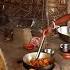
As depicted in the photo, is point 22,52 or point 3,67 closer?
point 3,67

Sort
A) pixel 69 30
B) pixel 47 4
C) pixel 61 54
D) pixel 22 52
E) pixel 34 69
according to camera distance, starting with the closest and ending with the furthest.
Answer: pixel 34 69 → pixel 61 54 → pixel 22 52 → pixel 69 30 → pixel 47 4

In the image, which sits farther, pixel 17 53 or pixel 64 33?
pixel 64 33

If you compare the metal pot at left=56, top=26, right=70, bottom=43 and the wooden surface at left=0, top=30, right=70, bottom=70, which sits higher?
the metal pot at left=56, top=26, right=70, bottom=43

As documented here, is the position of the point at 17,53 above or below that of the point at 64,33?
below

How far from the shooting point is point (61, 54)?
272 cm

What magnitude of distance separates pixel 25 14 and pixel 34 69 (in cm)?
229

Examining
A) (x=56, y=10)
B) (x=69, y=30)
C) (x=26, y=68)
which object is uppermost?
(x=56, y=10)

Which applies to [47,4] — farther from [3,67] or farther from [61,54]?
[3,67]

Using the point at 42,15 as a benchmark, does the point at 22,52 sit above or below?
below

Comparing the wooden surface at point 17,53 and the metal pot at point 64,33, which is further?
the metal pot at point 64,33

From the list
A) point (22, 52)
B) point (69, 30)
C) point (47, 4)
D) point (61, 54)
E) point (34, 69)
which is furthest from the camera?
point (47, 4)

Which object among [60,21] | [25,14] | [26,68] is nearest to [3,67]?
[26,68]

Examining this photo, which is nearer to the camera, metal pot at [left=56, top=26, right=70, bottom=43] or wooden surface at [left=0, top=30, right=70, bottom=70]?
wooden surface at [left=0, top=30, right=70, bottom=70]

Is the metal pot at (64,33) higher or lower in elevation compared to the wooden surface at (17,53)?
higher
